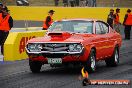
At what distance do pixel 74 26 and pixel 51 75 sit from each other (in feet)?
6.15

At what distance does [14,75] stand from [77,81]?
214 cm

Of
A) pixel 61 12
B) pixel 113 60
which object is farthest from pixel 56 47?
pixel 61 12

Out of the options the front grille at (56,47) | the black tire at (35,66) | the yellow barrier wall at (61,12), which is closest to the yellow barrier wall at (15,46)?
the black tire at (35,66)

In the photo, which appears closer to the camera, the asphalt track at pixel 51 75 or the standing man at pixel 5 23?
the asphalt track at pixel 51 75

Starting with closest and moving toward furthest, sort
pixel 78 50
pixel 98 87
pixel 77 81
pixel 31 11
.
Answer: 1. pixel 98 87
2. pixel 77 81
3. pixel 78 50
4. pixel 31 11

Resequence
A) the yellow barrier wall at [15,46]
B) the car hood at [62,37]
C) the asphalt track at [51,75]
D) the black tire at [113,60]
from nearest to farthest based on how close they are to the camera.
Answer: the asphalt track at [51,75], the car hood at [62,37], the black tire at [113,60], the yellow barrier wall at [15,46]

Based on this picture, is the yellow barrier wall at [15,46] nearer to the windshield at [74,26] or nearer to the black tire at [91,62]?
the windshield at [74,26]

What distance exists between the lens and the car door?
49.0 feet

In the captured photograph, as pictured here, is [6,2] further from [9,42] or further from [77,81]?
[77,81]

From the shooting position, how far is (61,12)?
1730 inches

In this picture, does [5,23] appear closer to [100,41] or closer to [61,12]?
[100,41]

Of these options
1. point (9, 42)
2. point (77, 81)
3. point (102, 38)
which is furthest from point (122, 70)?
point (9, 42)

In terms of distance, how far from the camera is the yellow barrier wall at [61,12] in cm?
4144

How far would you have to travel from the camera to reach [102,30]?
15.7 metres
